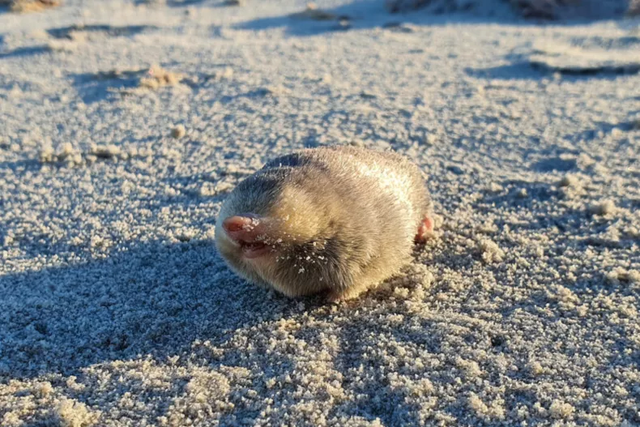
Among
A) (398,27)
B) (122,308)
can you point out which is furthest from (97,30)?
(122,308)

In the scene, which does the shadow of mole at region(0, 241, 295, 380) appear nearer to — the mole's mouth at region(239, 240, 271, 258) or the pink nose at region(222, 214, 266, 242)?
the mole's mouth at region(239, 240, 271, 258)

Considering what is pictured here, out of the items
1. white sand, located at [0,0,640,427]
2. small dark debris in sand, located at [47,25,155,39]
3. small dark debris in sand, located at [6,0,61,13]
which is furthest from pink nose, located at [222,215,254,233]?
small dark debris in sand, located at [6,0,61,13]

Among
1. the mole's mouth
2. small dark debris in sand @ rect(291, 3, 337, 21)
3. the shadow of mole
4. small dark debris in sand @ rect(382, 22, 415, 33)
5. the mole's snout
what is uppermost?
small dark debris in sand @ rect(291, 3, 337, 21)

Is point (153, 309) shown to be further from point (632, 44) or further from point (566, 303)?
point (632, 44)

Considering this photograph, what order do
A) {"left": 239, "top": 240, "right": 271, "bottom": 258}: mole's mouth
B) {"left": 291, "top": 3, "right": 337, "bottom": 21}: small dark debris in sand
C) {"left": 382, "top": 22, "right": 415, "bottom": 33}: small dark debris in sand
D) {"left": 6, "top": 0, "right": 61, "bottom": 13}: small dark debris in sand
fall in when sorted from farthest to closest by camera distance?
1. {"left": 291, "top": 3, "right": 337, "bottom": 21}: small dark debris in sand
2. {"left": 6, "top": 0, "right": 61, "bottom": 13}: small dark debris in sand
3. {"left": 382, "top": 22, "right": 415, "bottom": 33}: small dark debris in sand
4. {"left": 239, "top": 240, "right": 271, "bottom": 258}: mole's mouth

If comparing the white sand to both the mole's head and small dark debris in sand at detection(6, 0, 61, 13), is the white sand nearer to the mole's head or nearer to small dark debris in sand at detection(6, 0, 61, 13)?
the mole's head

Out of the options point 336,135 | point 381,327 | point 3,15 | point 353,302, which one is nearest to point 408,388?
point 381,327

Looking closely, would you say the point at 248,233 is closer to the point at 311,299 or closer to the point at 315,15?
the point at 311,299

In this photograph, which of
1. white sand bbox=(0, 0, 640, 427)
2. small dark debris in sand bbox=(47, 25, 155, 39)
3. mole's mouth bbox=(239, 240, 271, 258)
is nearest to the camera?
white sand bbox=(0, 0, 640, 427)

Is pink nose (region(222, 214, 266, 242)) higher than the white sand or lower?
Answer: higher

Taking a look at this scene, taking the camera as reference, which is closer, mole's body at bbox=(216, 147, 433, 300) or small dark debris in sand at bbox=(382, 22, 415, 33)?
mole's body at bbox=(216, 147, 433, 300)
